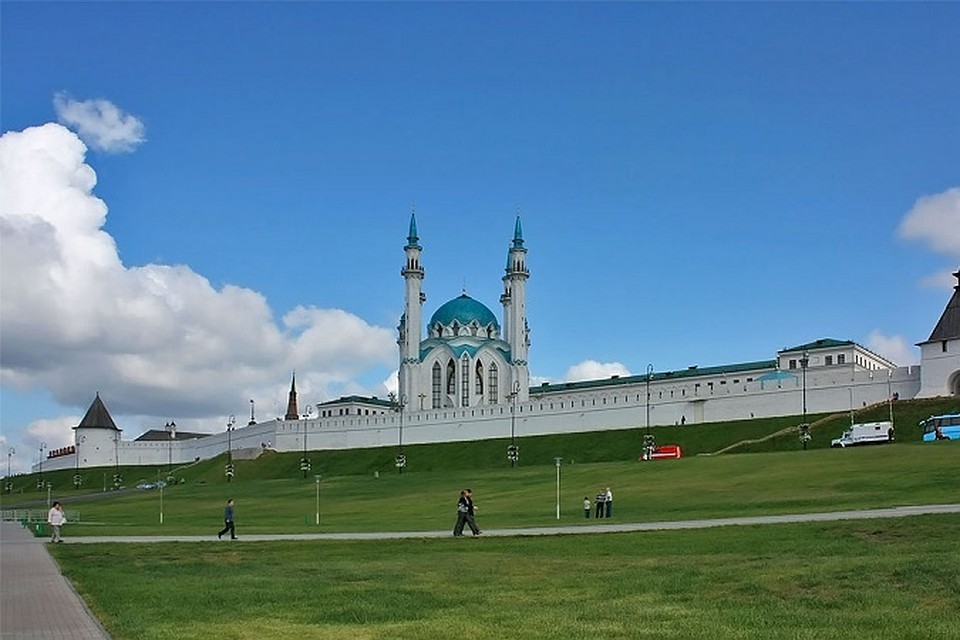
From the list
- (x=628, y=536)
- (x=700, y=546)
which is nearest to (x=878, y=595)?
(x=700, y=546)

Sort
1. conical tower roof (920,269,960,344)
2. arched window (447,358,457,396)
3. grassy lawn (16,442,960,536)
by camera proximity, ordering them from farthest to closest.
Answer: arched window (447,358,457,396) → conical tower roof (920,269,960,344) → grassy lawn (16,442,960,536)

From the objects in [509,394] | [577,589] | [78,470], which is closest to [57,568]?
[577,589]

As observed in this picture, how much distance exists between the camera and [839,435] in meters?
88.3

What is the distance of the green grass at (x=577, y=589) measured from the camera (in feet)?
50.2

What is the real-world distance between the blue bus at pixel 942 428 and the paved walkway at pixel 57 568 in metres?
41.9

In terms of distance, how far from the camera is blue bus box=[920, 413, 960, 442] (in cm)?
7326

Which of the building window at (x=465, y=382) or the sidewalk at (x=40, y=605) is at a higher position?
the building window at (x=465, y=382)

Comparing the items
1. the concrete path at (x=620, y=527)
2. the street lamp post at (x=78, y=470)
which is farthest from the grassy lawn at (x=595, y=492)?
the street lamp post at (x=78, y=470)

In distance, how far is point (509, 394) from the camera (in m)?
149

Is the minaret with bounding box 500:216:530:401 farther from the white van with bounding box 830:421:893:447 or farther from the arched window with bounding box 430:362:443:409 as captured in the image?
the white van with bounding box 830:421:893:447

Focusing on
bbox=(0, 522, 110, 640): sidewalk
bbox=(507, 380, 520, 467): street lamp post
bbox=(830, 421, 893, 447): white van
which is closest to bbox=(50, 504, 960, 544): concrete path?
bbox=(0, 522, 110, 640): sidewalk

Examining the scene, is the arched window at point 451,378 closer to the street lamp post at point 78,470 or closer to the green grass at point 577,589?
the street lamp post at point 78,470

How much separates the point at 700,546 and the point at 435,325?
434 feet

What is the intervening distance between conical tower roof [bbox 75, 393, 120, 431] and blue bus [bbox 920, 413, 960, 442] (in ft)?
398
